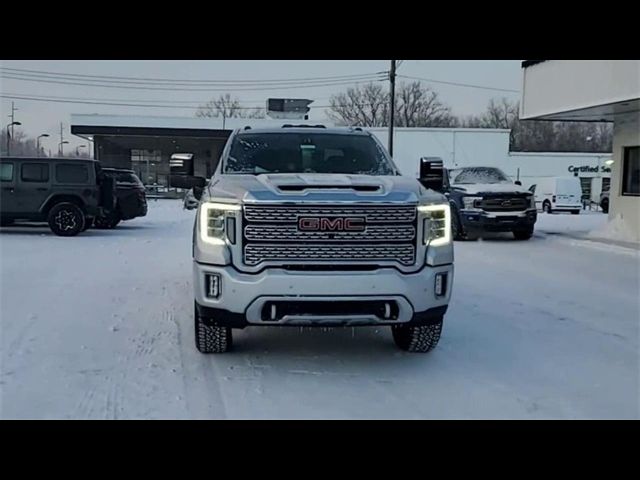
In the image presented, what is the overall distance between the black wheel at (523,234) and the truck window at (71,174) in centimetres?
1027

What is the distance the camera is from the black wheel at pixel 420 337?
521 cm

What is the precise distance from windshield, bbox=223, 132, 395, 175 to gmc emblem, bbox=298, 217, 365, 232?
1398mm

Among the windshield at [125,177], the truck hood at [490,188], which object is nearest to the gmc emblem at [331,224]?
the truck hood at [490,188]

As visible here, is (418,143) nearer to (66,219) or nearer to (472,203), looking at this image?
(472,203)

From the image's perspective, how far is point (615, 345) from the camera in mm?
5848

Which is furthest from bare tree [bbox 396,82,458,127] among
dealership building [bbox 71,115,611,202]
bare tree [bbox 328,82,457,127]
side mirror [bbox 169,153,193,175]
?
side mirror [bbox 169,153,193,175]

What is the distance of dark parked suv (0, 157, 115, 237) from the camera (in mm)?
14344

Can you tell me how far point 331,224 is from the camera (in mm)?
4578

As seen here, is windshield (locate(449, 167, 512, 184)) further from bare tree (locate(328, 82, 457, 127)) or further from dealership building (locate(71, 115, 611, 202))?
bare tree (locate(328, 82, 457, 127))

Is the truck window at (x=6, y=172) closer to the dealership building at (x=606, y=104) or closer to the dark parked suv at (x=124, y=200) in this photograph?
the dark parked suv at (x=124, y=200)
